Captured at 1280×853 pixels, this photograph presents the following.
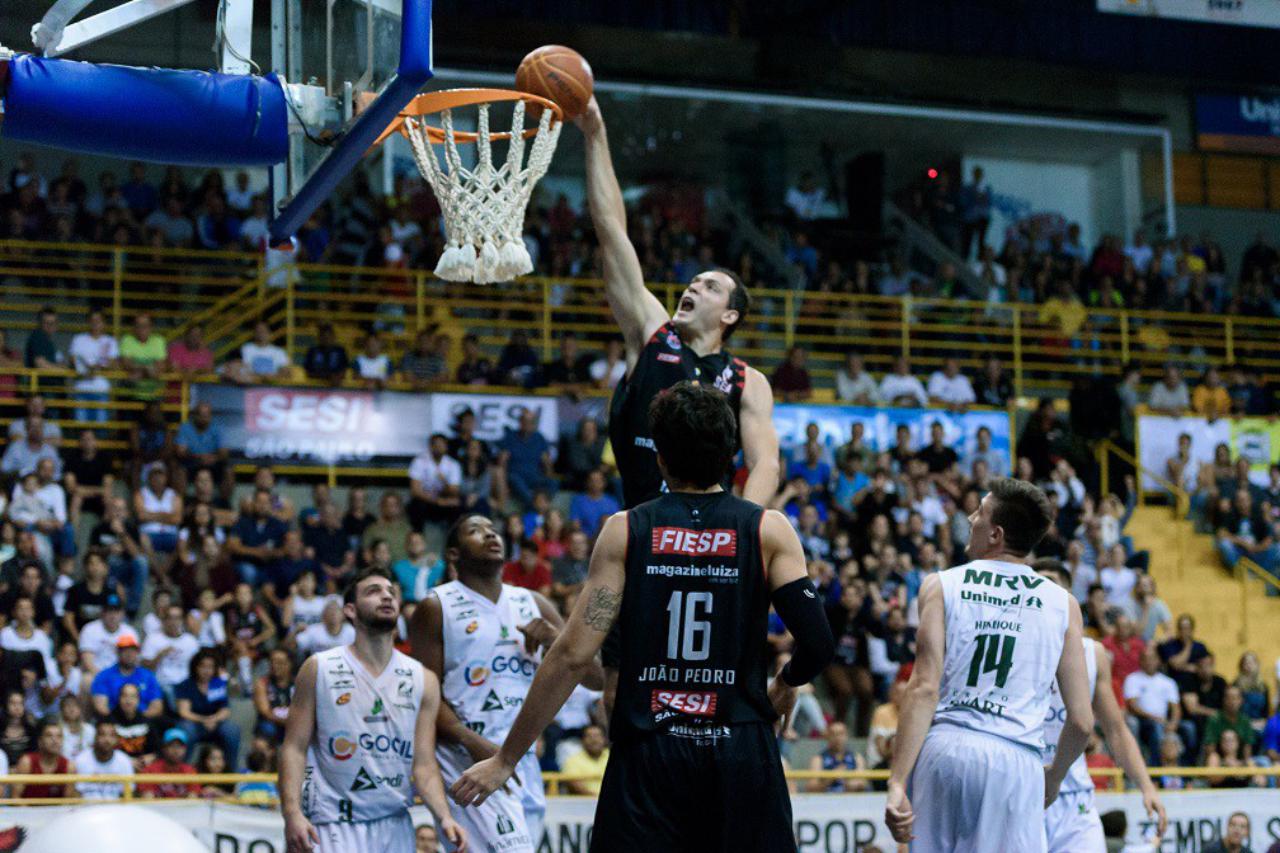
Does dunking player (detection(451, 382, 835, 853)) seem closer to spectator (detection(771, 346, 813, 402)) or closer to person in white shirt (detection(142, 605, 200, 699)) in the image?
person in white shirt (detection(142, 605, 200, 699))

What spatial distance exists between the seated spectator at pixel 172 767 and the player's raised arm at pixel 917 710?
7368 mm

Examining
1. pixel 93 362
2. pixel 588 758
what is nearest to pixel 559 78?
pixel 588 758

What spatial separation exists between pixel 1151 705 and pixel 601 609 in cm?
1248

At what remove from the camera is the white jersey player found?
848 cm

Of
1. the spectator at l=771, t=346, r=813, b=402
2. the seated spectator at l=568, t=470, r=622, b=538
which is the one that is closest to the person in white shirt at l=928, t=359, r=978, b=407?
the spectator at l=771, t=346, r=813, b=402

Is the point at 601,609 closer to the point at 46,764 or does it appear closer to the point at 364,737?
the point at 364,737

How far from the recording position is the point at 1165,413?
2256 centimetres

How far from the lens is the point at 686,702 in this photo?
5543 mm

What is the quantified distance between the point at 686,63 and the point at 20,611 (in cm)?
1626

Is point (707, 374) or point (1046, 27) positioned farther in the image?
point (1046, 27)

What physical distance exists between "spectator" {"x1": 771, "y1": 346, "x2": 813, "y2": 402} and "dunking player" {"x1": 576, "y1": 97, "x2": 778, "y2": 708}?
13208 mm

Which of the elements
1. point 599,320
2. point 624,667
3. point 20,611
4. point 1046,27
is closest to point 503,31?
point 599,320

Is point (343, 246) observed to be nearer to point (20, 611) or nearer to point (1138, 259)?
point (20, 611)

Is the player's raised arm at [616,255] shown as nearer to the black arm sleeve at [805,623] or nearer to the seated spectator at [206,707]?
the black arm sleeve at [805,623]
